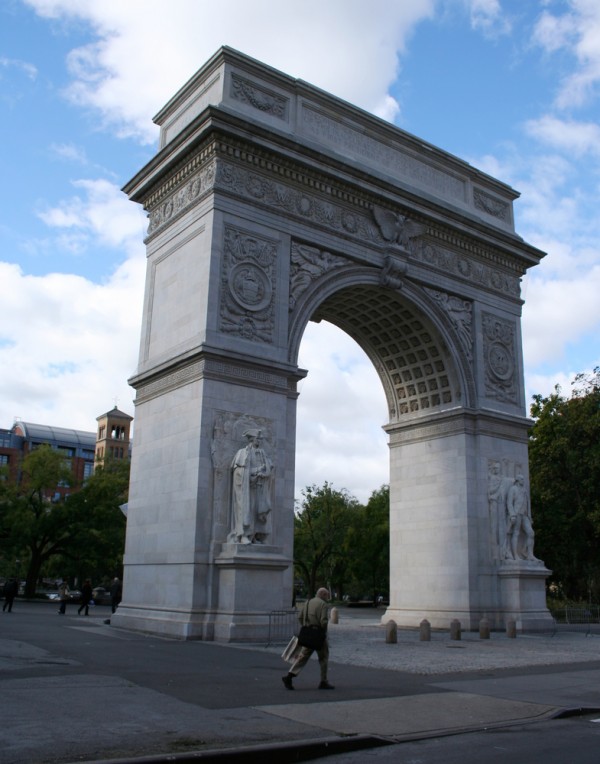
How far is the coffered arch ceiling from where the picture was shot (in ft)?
97.6

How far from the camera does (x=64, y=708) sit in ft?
31.7

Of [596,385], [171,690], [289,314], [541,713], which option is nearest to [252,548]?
[289,314]

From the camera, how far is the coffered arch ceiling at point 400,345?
29750 mm

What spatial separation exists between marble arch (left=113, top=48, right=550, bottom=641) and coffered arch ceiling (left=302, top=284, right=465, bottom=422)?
0.09 metres

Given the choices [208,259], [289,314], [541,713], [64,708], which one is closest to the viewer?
[64,708]

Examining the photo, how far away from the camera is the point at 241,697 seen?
→ 11.2 metres

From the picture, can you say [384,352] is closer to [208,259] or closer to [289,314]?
[289,314]

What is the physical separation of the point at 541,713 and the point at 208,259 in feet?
54.3

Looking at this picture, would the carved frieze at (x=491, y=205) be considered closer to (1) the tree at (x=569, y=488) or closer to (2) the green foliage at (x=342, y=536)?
(1) the tree at (x=569, y=488)

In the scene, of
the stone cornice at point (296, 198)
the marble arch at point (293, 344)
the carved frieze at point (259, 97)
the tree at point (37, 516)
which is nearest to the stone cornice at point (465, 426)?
the marble arch at point (293, 344)

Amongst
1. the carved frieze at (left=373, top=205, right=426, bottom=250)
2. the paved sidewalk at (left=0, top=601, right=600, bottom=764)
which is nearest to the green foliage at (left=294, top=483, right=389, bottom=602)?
the carved frieze at (left=373, top=205, right=426, bottom=250)

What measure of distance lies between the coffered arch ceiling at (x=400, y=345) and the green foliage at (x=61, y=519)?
26.4m

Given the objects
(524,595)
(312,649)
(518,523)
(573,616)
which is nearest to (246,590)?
(312,649)

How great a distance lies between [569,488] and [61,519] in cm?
3211
